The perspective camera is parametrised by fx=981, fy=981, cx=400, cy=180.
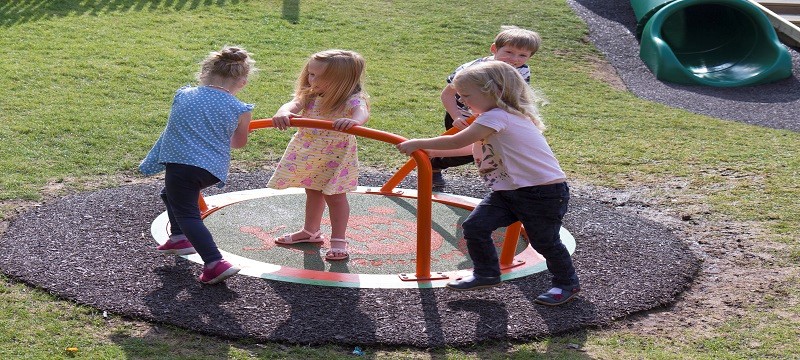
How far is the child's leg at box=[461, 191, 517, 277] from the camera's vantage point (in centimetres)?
477

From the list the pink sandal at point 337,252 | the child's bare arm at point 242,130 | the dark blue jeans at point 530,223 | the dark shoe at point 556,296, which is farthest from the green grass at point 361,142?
the pink sandal at point 337,252

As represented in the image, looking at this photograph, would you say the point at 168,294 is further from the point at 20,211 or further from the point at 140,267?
the point at 20,211

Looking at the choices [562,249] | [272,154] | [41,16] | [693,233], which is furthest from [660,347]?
[41,16]

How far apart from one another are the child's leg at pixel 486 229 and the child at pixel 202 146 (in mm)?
1161

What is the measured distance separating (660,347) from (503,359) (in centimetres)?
75

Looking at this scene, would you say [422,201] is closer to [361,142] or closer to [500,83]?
[500,83]

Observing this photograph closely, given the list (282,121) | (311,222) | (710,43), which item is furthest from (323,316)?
(710,43)

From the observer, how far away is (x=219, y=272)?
4.77 metres

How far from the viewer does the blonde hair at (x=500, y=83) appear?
4.66 metres

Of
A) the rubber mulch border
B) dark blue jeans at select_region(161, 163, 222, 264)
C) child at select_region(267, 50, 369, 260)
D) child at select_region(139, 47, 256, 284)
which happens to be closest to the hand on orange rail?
child at select_region(267, 50, 369, 260)

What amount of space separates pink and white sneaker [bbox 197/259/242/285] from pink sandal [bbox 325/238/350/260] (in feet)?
2.52

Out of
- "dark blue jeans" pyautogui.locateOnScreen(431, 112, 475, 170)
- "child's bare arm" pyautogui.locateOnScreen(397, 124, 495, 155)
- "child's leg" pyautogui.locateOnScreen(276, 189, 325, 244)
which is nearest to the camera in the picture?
"child's bare arm" pyautogui.locateOnScreen(397, 124, 495, 155)

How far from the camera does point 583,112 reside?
10414 mm

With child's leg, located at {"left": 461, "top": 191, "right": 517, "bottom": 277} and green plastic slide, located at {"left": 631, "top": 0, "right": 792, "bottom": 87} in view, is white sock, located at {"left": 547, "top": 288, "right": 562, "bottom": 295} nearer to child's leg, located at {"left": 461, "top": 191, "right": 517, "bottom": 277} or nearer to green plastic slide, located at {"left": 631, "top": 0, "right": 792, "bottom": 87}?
child's leg, located at {"left": 461, "top": 191, "right": 517, "bottom": 277}
